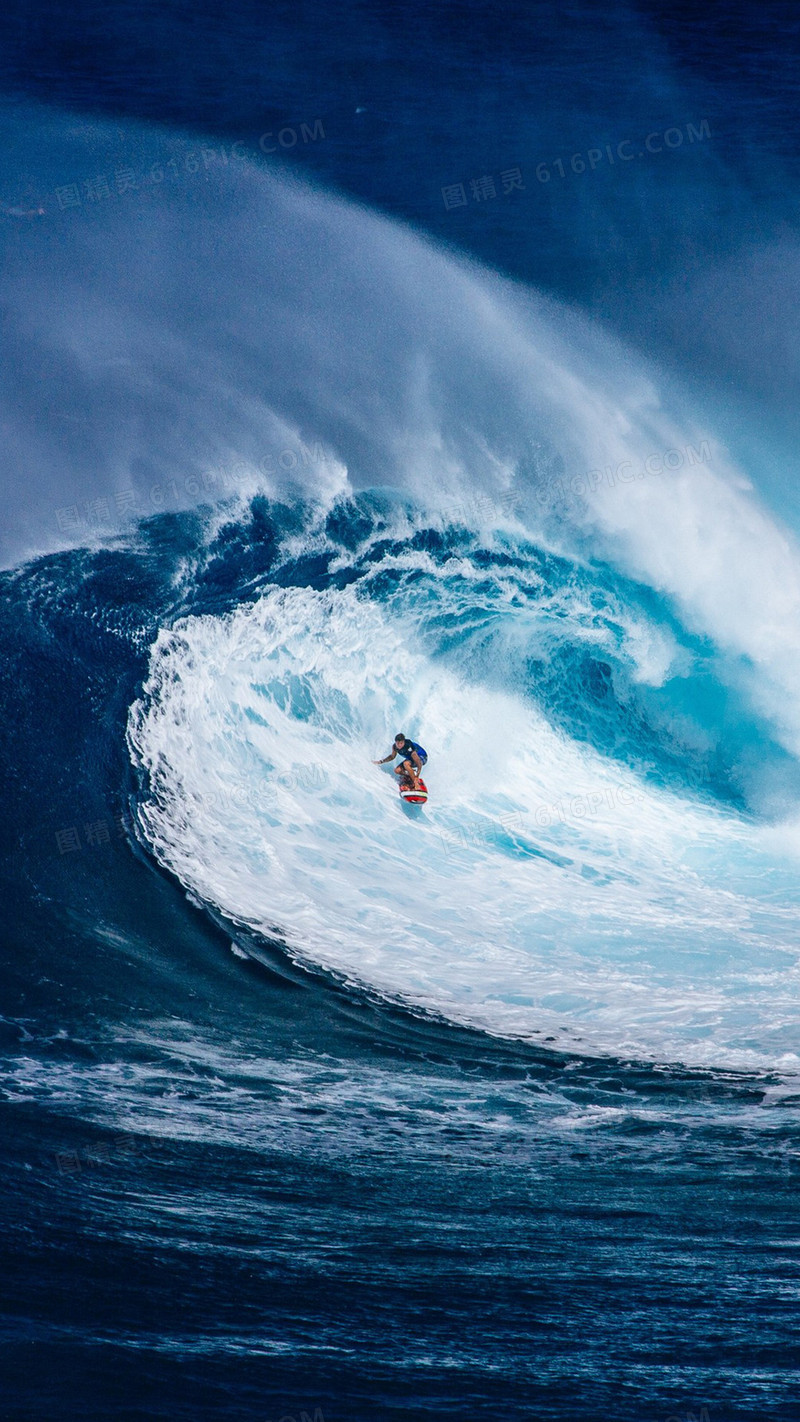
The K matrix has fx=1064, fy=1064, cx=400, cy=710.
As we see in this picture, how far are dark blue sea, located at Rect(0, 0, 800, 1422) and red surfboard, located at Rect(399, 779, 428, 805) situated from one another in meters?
0.19

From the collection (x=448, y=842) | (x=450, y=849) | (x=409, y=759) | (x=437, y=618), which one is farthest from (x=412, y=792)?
(x=437, y=618)

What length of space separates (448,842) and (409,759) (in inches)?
38.2

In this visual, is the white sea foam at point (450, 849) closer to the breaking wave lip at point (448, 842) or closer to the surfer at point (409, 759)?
the breaking wave lip at point (448, 842)

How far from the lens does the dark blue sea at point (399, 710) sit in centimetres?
388

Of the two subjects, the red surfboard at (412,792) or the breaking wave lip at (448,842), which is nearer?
the breaking wave lip at (448,842)

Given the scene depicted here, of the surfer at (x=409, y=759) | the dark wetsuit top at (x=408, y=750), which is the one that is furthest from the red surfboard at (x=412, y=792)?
the dark wetsuit top at (x=408, y=750)

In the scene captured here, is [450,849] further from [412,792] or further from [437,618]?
[437,618]

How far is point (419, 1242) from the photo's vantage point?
4.24m

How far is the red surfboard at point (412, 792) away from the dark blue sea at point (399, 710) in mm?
192

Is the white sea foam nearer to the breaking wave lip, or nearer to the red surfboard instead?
the breaking wave lip

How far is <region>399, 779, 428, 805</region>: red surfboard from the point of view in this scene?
35.4 ft

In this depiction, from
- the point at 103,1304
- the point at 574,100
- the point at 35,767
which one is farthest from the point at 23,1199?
the point at 574,100

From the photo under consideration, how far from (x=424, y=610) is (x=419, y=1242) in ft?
31.1

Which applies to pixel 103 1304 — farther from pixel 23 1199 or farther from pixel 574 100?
pixel 574 100
